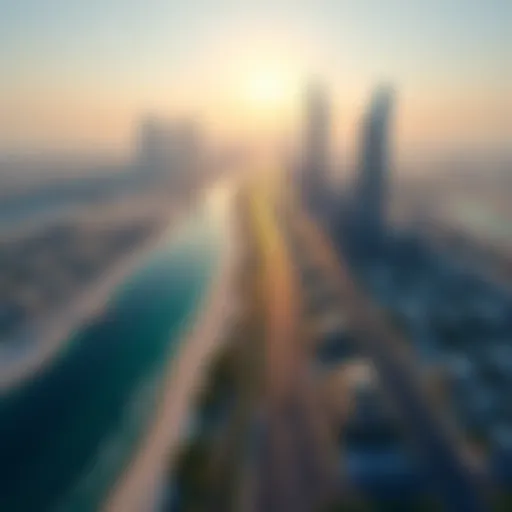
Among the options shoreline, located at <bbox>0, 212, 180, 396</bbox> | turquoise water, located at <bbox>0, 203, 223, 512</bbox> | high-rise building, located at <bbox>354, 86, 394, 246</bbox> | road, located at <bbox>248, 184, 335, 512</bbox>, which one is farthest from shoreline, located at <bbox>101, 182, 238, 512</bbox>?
high-rise building, located at <bbox>354, 86, 394, 246</bbox>

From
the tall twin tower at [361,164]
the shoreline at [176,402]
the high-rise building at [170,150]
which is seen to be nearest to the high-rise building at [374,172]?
the tall twin tower at [361,164]

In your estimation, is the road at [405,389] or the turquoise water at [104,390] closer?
the road at [405,389]

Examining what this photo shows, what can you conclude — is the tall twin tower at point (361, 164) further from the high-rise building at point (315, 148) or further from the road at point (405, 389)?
the road at point (405, 389)

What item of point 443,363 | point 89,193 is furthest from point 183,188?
point 443,363

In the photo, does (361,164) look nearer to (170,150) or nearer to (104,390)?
(170,150)

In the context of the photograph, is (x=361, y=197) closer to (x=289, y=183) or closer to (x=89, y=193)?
(x=289, y=183)

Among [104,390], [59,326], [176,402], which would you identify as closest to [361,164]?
[176,402]

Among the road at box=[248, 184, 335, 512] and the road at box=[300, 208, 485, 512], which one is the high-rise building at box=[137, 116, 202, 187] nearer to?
the road at box=[248, 184, 335, 512]
